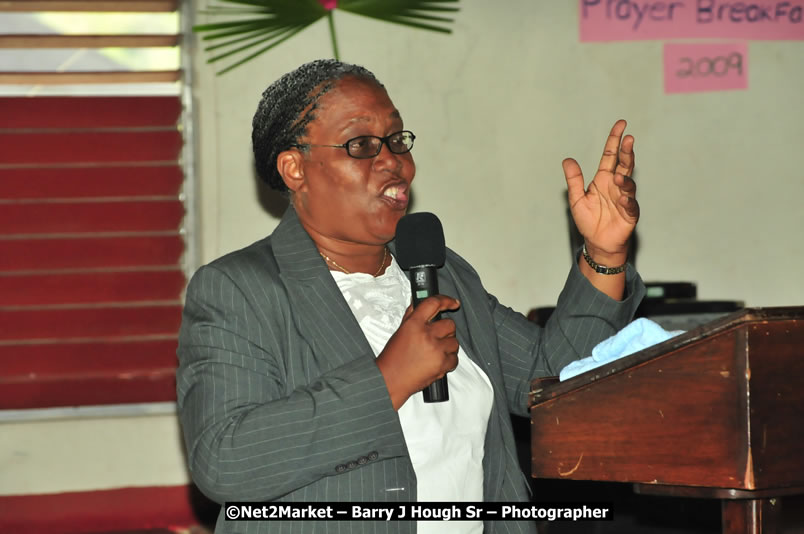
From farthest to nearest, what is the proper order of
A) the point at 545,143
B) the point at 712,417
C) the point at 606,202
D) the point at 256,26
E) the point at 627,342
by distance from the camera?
the point at 545,143 < the point at 256,26 < the point at 606,202 < the point at 627,342 < the point at 712,417

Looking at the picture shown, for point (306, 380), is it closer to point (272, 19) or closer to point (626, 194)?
point (626, 194)

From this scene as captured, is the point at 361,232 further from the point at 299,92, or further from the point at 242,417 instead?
the point at 242,417

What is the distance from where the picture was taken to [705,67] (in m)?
3.60

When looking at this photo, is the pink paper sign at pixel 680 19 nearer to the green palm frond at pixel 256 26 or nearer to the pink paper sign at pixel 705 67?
the pink paper sign at pixel 705 67

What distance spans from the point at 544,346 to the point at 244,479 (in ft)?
2.29

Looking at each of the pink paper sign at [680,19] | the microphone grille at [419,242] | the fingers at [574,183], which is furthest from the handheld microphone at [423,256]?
the pink paper sign at [680,19]

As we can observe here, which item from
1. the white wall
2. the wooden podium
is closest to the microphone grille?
the wooden podium

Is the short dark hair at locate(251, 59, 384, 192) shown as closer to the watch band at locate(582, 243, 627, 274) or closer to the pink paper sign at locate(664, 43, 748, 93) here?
the watch band at locate(582, 243, 627, 274)

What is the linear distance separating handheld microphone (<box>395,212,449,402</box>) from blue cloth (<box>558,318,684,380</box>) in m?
0.21

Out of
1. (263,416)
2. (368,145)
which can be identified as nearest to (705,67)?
(368,145)

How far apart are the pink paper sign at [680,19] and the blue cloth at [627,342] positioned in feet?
7.96

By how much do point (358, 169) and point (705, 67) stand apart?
2357mm

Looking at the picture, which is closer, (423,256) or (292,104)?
(423,256)

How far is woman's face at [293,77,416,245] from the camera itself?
170 centimetres
